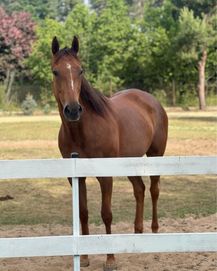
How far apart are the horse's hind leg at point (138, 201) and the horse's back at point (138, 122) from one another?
40cm

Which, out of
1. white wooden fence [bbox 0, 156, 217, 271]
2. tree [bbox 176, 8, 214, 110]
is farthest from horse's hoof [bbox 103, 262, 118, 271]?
tree [bbox 176, 8, 214, 110]

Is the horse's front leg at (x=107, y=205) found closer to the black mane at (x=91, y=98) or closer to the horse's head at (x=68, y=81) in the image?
the black mane at (x=91, y=98)

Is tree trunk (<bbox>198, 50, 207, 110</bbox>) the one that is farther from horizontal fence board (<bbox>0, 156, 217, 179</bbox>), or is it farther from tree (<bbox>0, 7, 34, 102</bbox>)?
horizontal fence board (<bbox>0, 156, 217, 179</bbox>)

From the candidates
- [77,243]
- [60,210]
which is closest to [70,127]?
[77,243]

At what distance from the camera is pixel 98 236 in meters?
3.93

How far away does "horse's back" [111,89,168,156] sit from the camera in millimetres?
5859

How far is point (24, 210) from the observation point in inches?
315

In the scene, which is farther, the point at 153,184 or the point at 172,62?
the point at 172,62

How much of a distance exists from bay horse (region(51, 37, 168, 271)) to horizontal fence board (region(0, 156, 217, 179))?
0.81 metres

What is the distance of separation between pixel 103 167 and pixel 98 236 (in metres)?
0.53

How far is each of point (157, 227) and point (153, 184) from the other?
573mm

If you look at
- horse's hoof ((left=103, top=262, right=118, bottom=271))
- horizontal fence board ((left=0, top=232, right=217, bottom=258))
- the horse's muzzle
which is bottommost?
horse's hoof ((left=103, top=262, right=118, bottom=271))

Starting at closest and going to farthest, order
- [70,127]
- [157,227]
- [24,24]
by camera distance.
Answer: [70,127] < [157,227] < [24,24]

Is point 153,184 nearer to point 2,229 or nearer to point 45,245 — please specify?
point 2,229
